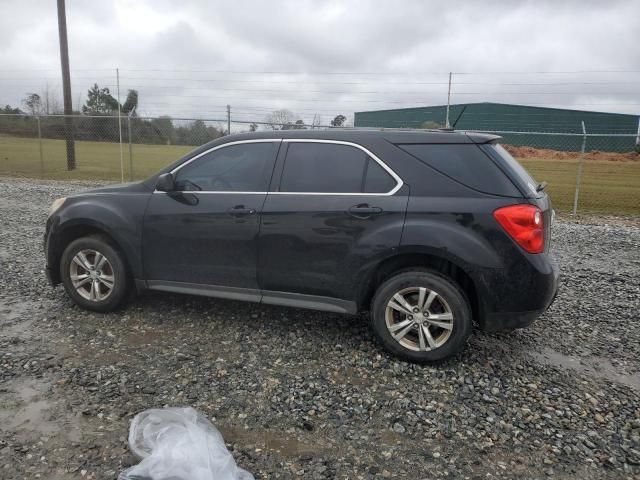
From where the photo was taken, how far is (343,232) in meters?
3.74

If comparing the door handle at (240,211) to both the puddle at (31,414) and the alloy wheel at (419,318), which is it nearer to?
the alloy wheel at (419,318)

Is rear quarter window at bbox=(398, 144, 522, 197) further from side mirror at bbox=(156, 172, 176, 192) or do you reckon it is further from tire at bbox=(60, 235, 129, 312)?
tire at bbox=(60, 235, 129, 312)

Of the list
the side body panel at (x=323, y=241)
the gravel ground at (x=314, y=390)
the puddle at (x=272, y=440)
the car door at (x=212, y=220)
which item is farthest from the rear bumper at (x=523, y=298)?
the car door at (x=212, y=220)

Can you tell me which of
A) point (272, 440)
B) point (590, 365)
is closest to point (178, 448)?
point (272, 440)

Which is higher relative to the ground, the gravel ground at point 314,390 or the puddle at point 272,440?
the gravel ground at point 314,390

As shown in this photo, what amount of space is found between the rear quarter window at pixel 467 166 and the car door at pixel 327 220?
0.28m

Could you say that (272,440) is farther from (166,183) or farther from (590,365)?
(590,365)

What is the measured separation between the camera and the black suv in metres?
3.49

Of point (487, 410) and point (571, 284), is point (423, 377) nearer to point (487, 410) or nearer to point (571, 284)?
point (487, 410)

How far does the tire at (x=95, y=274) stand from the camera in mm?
4422

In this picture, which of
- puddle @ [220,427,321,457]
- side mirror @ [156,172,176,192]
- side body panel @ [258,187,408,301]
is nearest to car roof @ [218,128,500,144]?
side body panel @ [258,187,408,301]

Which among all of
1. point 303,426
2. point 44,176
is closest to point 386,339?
point 303,426

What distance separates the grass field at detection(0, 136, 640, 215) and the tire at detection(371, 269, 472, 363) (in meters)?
9.50

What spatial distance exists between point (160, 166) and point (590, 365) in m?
15.1
